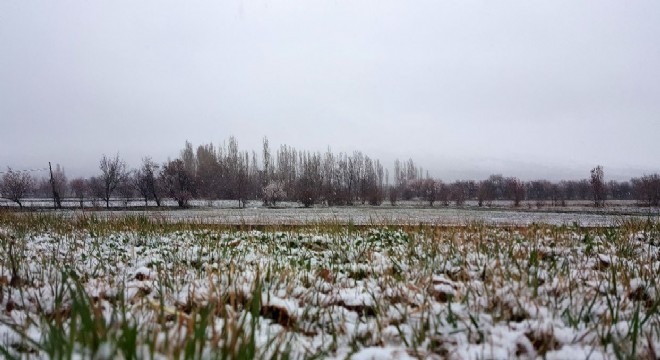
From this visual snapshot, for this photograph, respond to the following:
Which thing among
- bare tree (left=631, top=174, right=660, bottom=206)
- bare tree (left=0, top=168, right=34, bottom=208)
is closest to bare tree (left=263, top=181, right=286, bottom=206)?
bare tree (left=0, top=168, right=34, bottom=208)

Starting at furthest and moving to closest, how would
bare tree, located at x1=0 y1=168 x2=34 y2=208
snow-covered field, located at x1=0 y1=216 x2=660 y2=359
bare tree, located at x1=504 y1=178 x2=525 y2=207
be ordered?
bare tree, located at x1=504 y1=178 x2=525 y2=207 < bare tree, located at x1=0 y1=168 x2=34 y2=208 < snow-covered field, located at x1=0 y1=216 x2=660 y2=359

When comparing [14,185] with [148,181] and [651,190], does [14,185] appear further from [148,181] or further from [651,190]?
[651,190]

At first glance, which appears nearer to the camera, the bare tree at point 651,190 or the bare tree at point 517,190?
the bare tree at point 651,190

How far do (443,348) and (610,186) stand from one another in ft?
314

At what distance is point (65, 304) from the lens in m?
2.74

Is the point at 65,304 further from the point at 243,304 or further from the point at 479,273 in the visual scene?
the point at 479,273

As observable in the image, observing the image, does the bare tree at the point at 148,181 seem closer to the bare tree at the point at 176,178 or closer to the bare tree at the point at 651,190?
the bare tree at the point at 176,178

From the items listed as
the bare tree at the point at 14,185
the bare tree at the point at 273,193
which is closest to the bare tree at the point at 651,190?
the bare tree at the point at 273,193

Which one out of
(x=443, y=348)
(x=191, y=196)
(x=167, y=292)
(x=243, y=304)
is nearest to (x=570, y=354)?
(x=443, y=348)

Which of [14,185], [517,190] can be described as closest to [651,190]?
[517,190]

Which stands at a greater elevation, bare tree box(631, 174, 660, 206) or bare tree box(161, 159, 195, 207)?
bare tree box(161, 159, 195, 207)

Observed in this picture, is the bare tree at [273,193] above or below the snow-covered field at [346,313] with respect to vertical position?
above

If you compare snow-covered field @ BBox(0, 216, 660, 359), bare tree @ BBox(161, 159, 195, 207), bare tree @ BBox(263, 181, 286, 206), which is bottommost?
snow-covered field @ BBox(0, 216, 660, 359)

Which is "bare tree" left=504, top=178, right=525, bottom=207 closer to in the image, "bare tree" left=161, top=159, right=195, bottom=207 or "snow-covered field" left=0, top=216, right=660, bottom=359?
"bare tree" left=161, top=159, right=195, bottom=207
